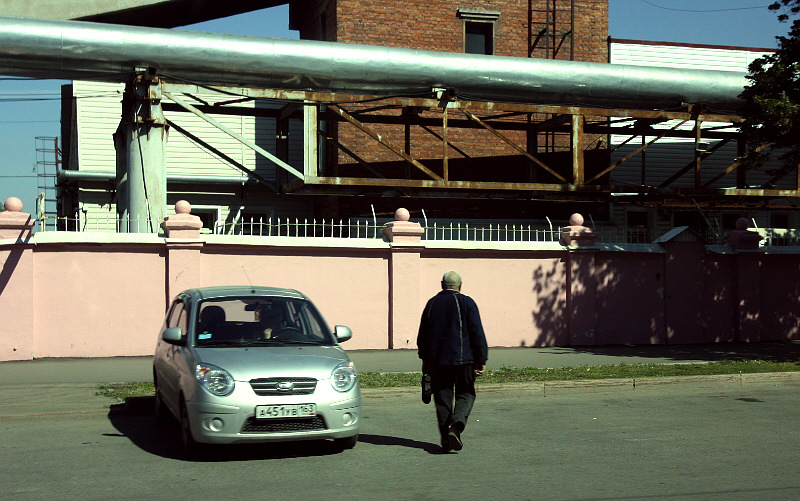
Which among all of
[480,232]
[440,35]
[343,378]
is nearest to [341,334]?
[343,378]

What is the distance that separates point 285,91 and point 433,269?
189 inches

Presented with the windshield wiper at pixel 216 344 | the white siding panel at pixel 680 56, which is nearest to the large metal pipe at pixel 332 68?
the white siding panel at pixel 680 56

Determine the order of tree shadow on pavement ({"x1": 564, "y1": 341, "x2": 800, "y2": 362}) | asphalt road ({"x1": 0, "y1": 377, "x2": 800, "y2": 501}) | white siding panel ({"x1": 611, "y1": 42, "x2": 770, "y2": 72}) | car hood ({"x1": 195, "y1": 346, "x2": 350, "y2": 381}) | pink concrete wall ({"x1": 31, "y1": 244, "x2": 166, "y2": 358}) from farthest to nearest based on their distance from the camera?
white siding panel ({"x1": 611, "y1": 42, "x2": 770, "y2": 72}), tree shadow on pavement ({"x1": 564, "y1": 341, "x2": 800, "y2": 362}), pink concrete wall ({"x1": 31, "y1": 244, "x2": 166, "y2": 358}), car hood ({"x1": 195, "y1": 346, "x2": 350, "y2": 381}), asphalt road ({"x1": 0, "y1": 377, "x2": 800, "y2": 501})

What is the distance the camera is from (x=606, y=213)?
23.3m

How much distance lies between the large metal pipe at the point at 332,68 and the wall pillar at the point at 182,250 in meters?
3.68

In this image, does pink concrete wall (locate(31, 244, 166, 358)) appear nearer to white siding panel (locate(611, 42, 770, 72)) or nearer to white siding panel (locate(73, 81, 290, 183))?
white siding panel (locate(73, 81, 290, 183))

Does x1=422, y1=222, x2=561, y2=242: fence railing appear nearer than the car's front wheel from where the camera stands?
No

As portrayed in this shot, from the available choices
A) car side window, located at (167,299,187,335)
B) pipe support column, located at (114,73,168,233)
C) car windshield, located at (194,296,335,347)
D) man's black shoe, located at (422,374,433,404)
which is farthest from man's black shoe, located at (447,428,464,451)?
pipe support column, located at (114,73,168,233)

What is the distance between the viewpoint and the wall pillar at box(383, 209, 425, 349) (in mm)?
15391

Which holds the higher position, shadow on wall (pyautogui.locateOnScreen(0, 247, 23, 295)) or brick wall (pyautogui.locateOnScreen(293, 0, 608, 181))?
brick wall (pyautogui.locateOnScreen(293, 0, 608, 181))

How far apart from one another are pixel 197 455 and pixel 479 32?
1797cm

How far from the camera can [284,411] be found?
7.10 m

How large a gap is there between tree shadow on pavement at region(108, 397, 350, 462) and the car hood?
782mm

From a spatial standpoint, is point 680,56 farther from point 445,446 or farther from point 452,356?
point 445,446
